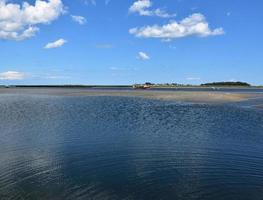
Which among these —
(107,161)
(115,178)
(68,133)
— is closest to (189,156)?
(107,161)

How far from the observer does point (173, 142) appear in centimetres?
2173

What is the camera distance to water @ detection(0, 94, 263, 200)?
12438 mm

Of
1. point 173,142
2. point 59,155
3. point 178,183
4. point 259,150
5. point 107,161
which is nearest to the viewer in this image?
point 178,183

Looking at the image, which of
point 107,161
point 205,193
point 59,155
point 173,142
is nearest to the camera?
point 205,193

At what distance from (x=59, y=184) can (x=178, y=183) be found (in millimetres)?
4425

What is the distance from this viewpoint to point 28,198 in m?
11.6

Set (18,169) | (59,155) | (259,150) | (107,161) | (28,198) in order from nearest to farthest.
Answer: (28,198) < (18,169) < (107,161) < (59,155) < (259,150)

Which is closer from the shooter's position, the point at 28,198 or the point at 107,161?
the point at 28,198

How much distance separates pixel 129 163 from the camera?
1639 centimetres

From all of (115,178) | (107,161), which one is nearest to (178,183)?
(115,178)

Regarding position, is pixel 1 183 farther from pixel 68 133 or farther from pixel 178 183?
pixel 68 133

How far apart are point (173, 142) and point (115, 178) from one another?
27.6 ft

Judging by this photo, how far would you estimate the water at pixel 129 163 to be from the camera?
40.8ft

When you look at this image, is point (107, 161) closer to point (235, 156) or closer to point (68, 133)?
point (235, 156)
